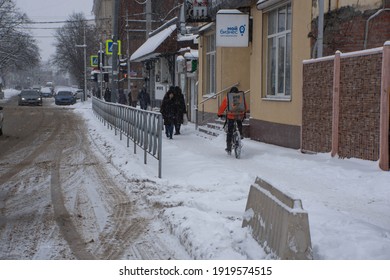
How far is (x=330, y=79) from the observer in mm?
11133

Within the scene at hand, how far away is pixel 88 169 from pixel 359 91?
5807 millimetres

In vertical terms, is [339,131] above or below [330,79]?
below

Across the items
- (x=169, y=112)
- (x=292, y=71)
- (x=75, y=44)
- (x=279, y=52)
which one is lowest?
(x=169, y=112)

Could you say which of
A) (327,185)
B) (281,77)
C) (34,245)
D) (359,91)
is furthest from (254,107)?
(34,245)

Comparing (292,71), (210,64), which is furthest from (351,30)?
(210,64)

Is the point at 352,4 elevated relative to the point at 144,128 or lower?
elevated

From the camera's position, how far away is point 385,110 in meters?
8.86

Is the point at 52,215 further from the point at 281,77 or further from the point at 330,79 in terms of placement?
the point at 281,77

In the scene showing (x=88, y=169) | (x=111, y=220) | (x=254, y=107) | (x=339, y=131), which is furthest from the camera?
(x=254, y=107)

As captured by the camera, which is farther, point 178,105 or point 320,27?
point 178,105

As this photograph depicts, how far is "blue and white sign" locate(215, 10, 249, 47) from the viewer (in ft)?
53.3

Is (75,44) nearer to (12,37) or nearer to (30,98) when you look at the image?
(12,37)

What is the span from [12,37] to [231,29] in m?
59.4

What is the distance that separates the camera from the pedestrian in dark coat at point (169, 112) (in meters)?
18.0
